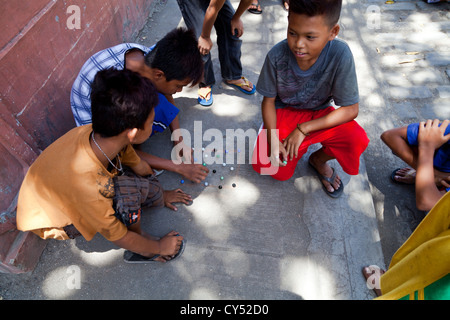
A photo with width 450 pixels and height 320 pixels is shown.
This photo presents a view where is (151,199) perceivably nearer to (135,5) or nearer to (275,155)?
(275,155)

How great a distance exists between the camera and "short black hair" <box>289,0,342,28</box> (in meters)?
1.70

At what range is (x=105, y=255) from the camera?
2.19 metres

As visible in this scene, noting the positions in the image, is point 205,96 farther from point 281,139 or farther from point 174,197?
point 174,197

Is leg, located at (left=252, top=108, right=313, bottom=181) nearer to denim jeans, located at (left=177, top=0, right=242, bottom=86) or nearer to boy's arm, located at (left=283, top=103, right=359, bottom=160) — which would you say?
boy's arm, located at (left=283, top=103, right=359, bottom=160)

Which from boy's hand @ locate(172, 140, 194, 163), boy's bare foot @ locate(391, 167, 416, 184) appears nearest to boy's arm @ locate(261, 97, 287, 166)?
boy's hand @ locate(172, 140, 194, 163)

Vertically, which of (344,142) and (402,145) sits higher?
(344,142)

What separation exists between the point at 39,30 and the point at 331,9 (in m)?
2.02

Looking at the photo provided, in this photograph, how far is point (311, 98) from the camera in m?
2.29

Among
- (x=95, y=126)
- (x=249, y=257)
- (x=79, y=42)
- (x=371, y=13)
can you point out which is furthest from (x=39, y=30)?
(x=371, y=13)

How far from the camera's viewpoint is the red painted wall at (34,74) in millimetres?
1887

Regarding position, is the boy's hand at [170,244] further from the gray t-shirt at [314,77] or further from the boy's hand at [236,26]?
the boy's hand at [236,26]

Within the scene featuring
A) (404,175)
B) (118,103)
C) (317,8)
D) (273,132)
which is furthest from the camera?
(404,175)

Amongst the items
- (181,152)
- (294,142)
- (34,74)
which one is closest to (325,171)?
(294,142)

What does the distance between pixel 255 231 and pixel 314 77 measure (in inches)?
49.2
